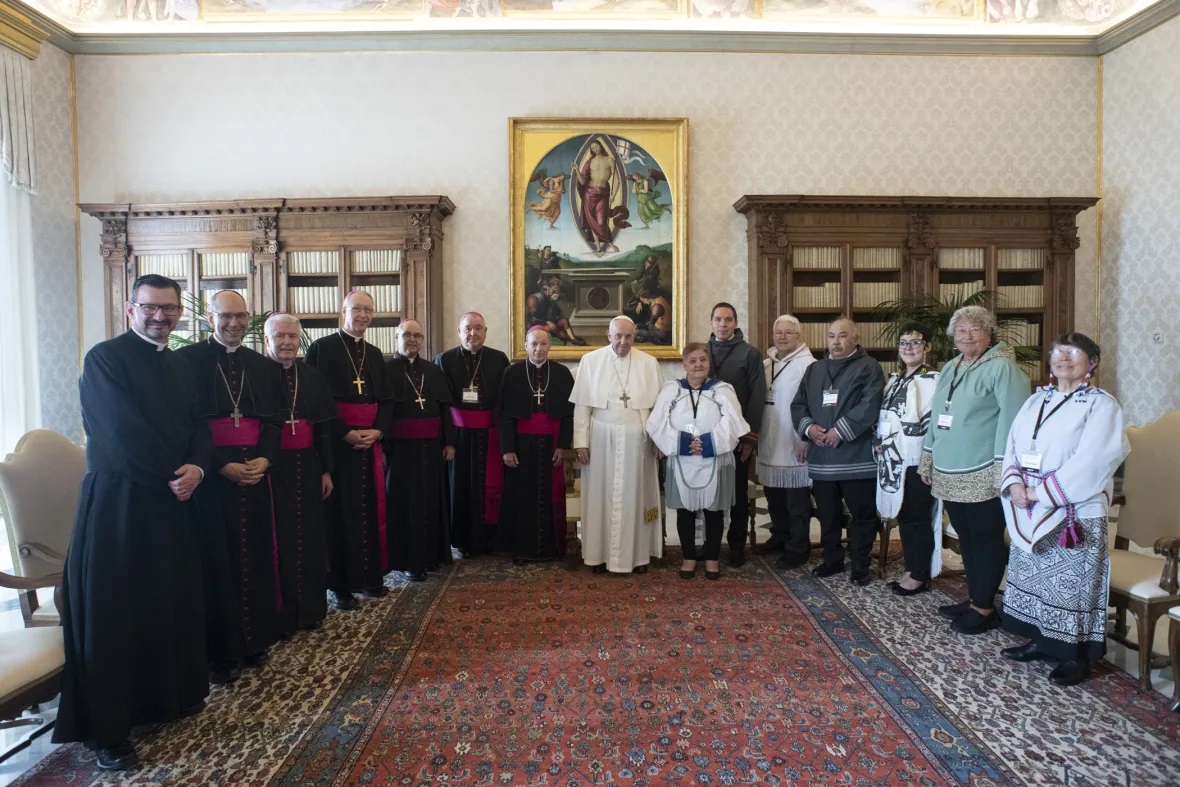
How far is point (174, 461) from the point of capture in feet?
8.74

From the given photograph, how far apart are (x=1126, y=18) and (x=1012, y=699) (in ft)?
25.0

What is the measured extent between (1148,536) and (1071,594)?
735mm

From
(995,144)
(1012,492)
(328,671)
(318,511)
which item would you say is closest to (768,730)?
(1012,492)

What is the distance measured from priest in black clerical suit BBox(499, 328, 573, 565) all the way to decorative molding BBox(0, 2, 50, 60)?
611 cm

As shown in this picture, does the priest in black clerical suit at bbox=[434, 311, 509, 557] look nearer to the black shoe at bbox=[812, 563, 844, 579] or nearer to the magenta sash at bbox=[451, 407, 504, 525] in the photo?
the magenta sash at bbox=[451, 407, 504, 525]

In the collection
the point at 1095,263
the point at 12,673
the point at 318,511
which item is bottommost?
the point at 12,673

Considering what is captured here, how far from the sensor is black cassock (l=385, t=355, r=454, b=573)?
15.1 feet

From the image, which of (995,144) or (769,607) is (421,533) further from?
(995,144)

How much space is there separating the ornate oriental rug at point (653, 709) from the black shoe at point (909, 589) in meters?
0.21

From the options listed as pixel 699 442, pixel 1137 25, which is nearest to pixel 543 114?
pixel 699 442

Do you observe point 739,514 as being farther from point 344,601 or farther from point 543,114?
point 543,114

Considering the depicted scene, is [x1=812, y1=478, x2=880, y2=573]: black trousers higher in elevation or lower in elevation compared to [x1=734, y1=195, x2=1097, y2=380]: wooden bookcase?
lower

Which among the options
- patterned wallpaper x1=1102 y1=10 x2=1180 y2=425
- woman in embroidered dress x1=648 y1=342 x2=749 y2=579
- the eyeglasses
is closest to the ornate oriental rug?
woman in embroidered dress x1=648 y1=342 x2=749 y2=579

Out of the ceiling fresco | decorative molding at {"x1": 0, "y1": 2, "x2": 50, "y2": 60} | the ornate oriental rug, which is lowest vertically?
the ornate oriental rug
